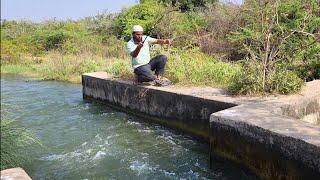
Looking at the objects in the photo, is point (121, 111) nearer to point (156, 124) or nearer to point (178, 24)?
point (156, 124)

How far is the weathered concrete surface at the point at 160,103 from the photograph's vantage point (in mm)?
7582

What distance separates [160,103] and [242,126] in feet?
10.9

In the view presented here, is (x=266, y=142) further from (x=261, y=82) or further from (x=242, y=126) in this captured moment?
(x=261, y=82)

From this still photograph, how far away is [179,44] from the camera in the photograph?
14.0 m

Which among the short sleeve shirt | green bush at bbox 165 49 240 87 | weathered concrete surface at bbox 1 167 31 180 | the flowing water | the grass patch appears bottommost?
the flowing water

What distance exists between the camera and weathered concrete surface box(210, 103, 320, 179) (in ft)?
15.1

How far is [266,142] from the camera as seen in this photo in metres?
5.16

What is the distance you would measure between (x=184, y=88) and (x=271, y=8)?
2.26m

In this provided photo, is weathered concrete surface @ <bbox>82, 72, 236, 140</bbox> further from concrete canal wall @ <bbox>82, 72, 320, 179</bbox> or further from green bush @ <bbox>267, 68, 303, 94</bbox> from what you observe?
green bush @ <bbox>267, 68, 303, 94</bbox>

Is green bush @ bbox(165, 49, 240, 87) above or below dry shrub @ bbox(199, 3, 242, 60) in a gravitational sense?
below

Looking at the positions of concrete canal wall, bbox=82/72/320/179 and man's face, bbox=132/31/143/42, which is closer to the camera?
concrete canal wall, bbox=82/72/320/179

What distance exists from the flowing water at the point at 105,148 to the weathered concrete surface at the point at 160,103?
0.20m

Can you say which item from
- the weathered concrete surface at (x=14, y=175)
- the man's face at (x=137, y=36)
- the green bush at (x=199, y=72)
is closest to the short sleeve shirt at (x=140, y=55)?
the man's face at (x=137, y=36)

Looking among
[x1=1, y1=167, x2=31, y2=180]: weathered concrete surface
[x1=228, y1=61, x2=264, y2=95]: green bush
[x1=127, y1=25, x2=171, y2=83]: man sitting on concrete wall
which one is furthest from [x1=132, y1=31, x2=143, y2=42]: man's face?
[x1=1, y1=167, x2=31, y2=180]: weathered concrete surface
